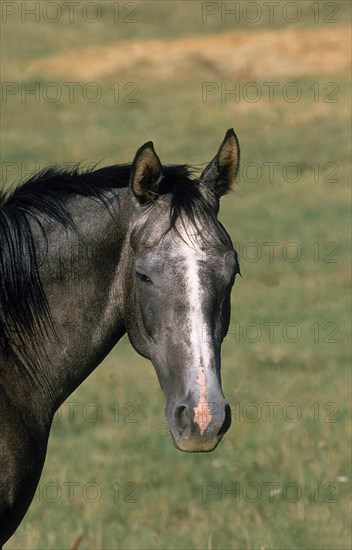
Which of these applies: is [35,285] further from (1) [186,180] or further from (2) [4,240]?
(1) [186,180]

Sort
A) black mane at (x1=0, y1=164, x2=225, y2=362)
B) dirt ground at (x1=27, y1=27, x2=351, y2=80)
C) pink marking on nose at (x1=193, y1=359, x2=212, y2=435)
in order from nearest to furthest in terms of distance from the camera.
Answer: pink marking on nose at (x1=193, y1=359, x2=212, y2=435), black mane at (x1=0, y1=164, x2=225, y2=362), dirt ground at (x1=27, y1=27, x2=351, y2=80)

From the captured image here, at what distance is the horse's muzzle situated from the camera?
14.7ft

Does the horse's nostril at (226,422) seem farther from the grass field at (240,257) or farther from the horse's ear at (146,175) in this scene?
the grass field at (240,257)

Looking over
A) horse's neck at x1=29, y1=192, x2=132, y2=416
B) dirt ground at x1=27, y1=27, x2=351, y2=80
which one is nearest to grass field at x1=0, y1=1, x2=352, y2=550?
dirt ground at x1=27, y1=27, x2=351, y2=80

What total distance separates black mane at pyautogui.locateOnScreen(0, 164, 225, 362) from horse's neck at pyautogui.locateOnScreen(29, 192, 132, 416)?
49 mm

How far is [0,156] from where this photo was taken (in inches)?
989

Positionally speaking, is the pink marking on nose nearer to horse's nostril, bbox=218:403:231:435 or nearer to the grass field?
horse's nostril, bbox=218:403:231:435

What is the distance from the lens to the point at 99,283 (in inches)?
200

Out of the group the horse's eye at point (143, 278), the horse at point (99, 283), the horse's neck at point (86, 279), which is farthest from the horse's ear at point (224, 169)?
the horse's eye at point (143, 278)

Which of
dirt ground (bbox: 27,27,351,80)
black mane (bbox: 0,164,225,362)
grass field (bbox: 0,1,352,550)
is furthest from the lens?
dirt ground (bbox: 27,27,351,80)

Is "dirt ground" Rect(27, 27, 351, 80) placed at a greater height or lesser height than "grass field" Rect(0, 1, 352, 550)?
lesser

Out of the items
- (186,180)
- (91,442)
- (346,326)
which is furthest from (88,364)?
(346,326)

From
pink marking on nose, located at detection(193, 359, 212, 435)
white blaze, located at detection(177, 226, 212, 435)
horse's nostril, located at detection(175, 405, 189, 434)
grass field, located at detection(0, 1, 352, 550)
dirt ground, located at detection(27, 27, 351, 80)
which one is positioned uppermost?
white blaze, located at detection(177, 226, 212, 435)

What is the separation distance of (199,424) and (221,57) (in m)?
29.5
